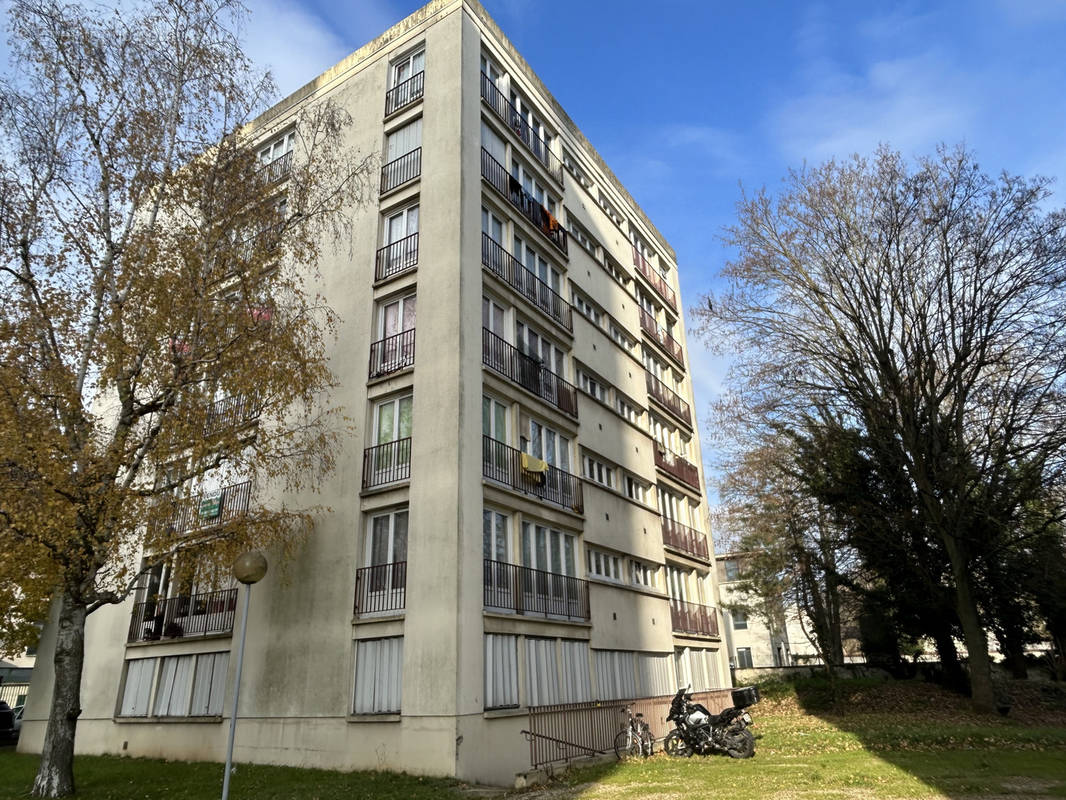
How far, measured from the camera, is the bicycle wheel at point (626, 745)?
17359 mm

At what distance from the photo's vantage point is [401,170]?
66.4 feet

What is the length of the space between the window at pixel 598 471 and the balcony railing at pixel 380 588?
818 cm

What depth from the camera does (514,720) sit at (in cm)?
1474

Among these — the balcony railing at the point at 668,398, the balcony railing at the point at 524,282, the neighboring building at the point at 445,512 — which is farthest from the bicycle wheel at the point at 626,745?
the balcony railing at the point at 668,398

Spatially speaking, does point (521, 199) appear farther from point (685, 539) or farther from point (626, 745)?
point (626, 745)

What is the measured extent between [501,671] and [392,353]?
838cm

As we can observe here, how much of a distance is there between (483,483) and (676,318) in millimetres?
21778

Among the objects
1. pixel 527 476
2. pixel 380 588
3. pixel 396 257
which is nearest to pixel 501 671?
pixel 380 588

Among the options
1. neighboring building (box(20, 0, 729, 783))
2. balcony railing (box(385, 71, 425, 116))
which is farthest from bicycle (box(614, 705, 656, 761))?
balcony railing (box(385, 71, 425, 116))

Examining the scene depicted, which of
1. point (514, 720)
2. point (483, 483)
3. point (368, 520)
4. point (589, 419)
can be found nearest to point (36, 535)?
point (368, 520)

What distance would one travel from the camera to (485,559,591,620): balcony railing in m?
15.8

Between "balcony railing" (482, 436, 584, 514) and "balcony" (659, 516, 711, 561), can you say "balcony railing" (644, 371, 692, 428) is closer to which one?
"balcony" (659, 516, 711, 561)

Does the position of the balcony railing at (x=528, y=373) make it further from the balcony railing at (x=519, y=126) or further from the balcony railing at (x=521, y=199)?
the balcony railing at (x=519, y=126)

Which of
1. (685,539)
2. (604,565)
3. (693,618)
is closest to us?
(604,565)
